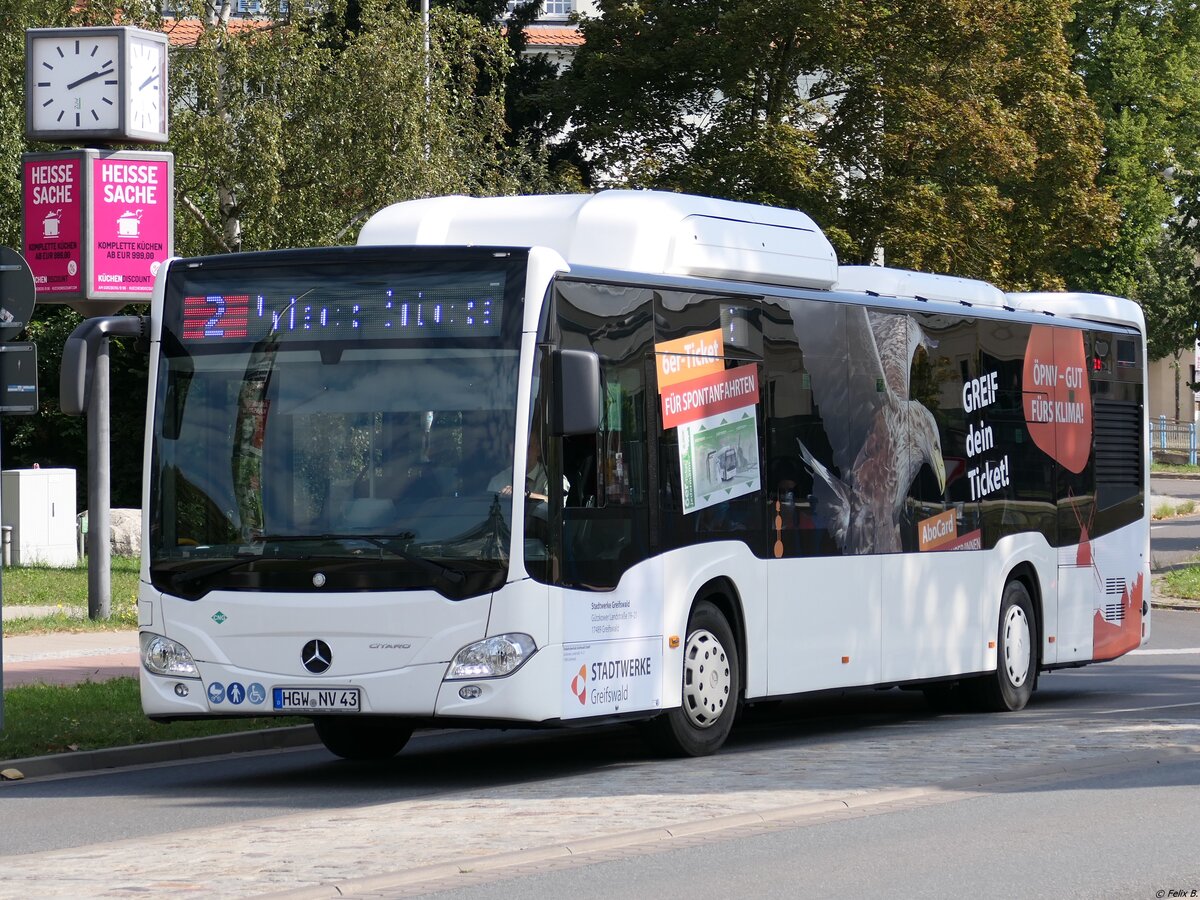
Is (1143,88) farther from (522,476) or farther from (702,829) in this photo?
(702,829)

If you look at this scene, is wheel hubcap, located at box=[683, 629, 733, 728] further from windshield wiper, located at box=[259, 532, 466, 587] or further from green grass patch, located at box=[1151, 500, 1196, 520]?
green grass patch, located at box=[1151, 500, 1196, 520]

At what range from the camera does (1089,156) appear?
134 feet

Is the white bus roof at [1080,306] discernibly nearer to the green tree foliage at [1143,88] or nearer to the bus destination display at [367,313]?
the bus destination display at [367,313]

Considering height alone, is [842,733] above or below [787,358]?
below

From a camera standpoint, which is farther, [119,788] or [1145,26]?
[1145,26]

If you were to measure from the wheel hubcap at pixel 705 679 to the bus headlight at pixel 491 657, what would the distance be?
1.57 meters

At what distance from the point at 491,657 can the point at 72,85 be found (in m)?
13.4

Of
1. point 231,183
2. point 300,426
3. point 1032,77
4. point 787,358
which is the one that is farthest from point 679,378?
point 1032,77

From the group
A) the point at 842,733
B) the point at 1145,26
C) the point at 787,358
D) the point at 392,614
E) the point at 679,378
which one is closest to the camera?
the point at 392,614

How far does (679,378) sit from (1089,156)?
3024cm

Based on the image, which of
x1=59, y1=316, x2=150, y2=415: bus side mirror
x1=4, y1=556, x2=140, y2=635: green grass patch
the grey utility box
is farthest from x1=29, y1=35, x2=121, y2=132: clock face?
x1=59, y1=316, x2=150, y2=415: bus side mirror

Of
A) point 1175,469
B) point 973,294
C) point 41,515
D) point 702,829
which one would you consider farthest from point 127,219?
point 1175,469

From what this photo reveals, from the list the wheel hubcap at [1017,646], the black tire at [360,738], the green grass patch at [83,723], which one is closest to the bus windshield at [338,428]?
the black tire at [360,738]

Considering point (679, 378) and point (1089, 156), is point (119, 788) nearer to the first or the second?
point (679, 378)
